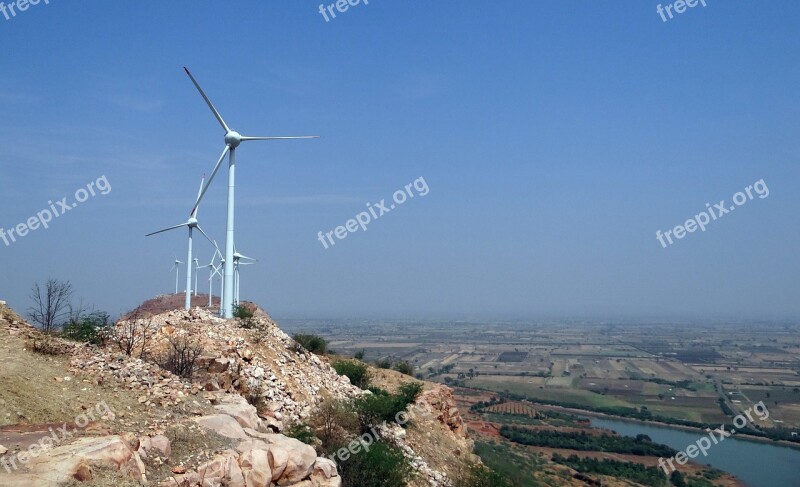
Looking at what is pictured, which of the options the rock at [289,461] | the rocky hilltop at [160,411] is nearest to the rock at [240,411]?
the rocky hilltop at [160,411]

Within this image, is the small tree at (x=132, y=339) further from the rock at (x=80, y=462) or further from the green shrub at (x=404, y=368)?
the green shrub at (x=404, y=368)

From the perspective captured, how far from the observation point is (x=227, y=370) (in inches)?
677

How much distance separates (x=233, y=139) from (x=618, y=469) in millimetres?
37222

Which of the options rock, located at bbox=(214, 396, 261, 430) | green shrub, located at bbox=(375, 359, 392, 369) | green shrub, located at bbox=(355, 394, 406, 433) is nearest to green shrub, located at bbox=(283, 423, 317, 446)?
rock, located at bbox=(214, 396, 261, 430)

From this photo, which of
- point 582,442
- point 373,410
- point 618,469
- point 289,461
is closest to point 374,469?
point 373,410

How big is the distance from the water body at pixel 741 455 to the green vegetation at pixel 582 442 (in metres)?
5.09

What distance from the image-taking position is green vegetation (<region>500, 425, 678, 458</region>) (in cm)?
4831

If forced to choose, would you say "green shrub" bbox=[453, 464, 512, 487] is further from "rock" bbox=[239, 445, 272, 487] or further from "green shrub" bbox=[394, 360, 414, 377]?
"green shrub" bbox=[394, 360, 414, 377]

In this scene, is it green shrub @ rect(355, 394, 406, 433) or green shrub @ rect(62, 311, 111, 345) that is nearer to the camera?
green shrub @ rect(62, 311, 111, 345)

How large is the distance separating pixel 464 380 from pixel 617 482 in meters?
65.6

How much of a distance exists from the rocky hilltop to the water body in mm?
41172

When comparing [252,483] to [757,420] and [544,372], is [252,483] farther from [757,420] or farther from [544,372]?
[544,372]

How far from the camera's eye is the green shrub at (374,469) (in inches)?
593

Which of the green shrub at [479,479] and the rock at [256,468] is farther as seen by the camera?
the green shrub at [479,479]
